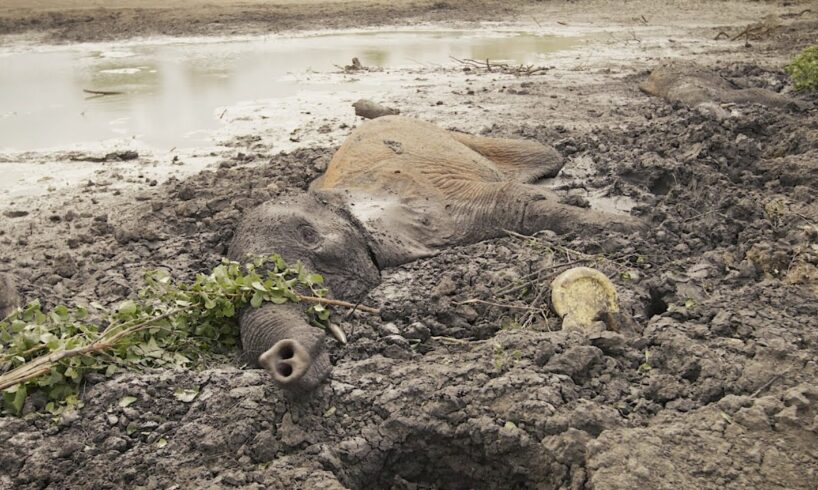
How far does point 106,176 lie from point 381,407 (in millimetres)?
5660

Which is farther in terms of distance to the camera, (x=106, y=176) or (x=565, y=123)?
(x=565, y=123)

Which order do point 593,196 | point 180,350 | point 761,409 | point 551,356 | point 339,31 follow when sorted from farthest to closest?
1. point 339,31
2. point 593,196
3. point 180,350
4. point 551,356
5. point 761,409

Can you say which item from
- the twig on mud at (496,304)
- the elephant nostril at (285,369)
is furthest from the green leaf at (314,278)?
the elephant nostril at (285,369)

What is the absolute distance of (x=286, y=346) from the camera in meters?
3.75

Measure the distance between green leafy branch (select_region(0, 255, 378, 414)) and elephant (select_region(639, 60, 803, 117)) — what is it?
19.3ft

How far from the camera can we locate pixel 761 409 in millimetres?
3469

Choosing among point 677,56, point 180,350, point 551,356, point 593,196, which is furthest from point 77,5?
point 551,356

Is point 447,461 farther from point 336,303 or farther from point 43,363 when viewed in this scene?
point 43,363

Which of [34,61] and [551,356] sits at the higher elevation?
[551,356]

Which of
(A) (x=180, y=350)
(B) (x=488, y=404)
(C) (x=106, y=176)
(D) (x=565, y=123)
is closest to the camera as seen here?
(B) (x=488, y=404)

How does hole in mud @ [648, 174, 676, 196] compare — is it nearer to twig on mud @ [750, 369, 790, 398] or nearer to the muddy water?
twig on mud @ [750, 369, 790, 398]

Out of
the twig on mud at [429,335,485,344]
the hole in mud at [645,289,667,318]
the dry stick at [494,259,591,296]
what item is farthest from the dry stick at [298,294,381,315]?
the hole in mud at [645,289,667,318]

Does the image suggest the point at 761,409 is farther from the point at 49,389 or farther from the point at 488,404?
the point at 49,389

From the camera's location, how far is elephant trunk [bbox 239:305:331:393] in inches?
144
